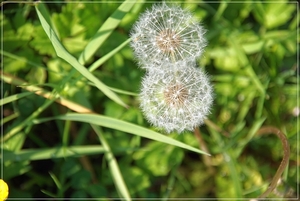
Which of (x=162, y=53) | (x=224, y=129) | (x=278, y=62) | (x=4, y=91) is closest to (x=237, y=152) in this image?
(x=224, y=129)

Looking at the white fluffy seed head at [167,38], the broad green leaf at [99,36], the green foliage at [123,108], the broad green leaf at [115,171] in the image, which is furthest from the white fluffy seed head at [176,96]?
the broad green leaf at [115,171]

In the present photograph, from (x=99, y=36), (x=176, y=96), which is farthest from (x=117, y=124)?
(x=99, y=36)

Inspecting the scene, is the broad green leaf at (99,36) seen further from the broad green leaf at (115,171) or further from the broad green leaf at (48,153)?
the broad green leaf at (48,153)

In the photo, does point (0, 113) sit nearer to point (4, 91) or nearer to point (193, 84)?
point (4, 91)

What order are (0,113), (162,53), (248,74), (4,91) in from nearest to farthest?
(162,53) < (4,91) < (0,113) < (248,74)

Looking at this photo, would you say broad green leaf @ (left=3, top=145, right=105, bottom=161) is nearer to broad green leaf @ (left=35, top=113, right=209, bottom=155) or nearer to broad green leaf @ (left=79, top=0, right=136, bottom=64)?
broad green leaf @ (left=35, top=113, right=209, bottom=155)
